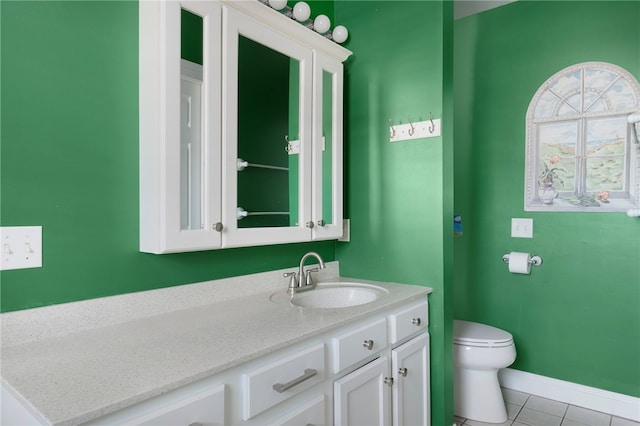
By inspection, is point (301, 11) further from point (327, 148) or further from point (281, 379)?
point (281, 379)

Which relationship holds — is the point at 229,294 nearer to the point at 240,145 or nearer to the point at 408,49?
the point at 240,145

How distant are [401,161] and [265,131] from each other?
0.72 metres

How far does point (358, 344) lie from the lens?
1.37 m

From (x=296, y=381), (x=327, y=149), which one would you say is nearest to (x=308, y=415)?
(x=296, y=381)

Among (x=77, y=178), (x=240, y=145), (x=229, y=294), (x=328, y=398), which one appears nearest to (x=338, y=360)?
(x=328, y=398)

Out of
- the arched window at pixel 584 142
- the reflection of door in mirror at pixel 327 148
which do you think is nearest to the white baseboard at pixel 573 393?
the arched window at pixel 584 142

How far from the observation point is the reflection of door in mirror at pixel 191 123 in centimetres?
129

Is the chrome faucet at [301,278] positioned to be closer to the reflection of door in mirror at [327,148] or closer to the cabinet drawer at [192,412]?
the reflection of door in mirror at [327,148]

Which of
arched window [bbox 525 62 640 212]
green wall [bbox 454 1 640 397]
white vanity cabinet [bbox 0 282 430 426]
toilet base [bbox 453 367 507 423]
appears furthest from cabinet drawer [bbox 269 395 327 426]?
arched window [bbox 525 62 640 212]

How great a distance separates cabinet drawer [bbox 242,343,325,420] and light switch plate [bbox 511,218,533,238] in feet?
6.15

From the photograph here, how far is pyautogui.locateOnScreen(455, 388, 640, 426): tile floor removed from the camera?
2.14 m

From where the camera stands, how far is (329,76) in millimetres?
1887

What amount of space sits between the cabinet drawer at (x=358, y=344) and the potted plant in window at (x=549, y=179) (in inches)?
62.1

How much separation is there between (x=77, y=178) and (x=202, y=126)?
418 millimetres
